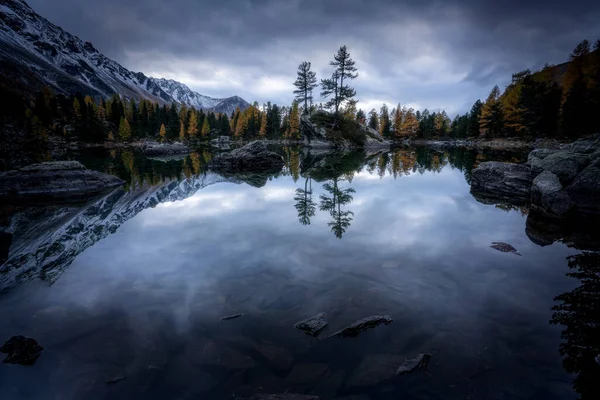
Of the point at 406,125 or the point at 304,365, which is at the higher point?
the point at 406,125

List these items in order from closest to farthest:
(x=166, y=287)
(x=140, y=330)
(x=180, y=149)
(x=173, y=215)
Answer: (x=140, y=330) < (x=166, y=287) < (x=173, y=215) < (x=180, y=149)

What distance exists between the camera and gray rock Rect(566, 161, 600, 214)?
12992 mm

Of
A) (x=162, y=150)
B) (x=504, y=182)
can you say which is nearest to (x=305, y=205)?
(x=504, y=182)

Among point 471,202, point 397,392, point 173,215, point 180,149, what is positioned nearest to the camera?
point 397,392

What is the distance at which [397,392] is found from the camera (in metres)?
3.83

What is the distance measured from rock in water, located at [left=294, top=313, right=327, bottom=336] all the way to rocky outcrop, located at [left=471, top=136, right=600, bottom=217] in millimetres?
13153

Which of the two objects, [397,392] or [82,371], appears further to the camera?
[82,371]

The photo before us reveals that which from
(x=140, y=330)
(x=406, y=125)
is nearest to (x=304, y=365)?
(x=140, y=330)

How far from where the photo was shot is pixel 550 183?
13828 mm

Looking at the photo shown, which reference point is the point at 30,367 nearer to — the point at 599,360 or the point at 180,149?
the point at 599,360

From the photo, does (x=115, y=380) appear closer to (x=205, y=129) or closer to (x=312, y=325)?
(x=312, y=325)

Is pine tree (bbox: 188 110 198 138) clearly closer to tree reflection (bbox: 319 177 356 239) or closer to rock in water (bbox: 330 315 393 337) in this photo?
tree reflection (bbox: 319 177 356 239)

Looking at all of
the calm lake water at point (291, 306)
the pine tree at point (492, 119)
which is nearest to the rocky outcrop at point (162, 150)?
the calm lake water at point (291, 306)

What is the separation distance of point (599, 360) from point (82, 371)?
763cm
